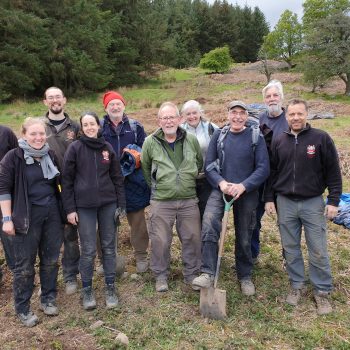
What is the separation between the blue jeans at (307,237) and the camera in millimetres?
3887

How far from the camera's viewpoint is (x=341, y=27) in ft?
73.8

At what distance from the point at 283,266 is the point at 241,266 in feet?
2.61

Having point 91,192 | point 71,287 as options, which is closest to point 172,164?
point 91,192

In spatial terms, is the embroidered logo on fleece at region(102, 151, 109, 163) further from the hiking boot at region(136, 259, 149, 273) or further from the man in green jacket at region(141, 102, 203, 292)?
the hiking boot at region(136, 259, 149, 273)

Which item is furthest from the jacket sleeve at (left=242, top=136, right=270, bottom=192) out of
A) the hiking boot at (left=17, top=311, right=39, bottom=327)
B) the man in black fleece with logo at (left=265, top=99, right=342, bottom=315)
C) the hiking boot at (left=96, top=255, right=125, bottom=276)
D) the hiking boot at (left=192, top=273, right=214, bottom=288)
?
the hiking boot at (left=17, top=311, right=39, bottom=327)

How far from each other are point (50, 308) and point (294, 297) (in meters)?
2.60

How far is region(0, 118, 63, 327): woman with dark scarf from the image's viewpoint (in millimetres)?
3547

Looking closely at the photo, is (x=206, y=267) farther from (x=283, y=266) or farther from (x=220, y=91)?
(x=220, y=91)

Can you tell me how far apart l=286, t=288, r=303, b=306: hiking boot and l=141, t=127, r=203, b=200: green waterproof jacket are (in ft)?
4.92

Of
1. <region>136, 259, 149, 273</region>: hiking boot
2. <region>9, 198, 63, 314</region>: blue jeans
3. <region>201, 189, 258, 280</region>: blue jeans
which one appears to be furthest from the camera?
<region>136, 259, 149, 273</region>: hiking boot

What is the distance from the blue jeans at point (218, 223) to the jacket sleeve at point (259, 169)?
0.17 meters

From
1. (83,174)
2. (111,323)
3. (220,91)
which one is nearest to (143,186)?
(83,174)

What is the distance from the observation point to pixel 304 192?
3822 mm

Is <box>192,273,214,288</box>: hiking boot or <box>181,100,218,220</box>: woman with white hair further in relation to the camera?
<box>181,100,218,220</box>: woman with white hair
